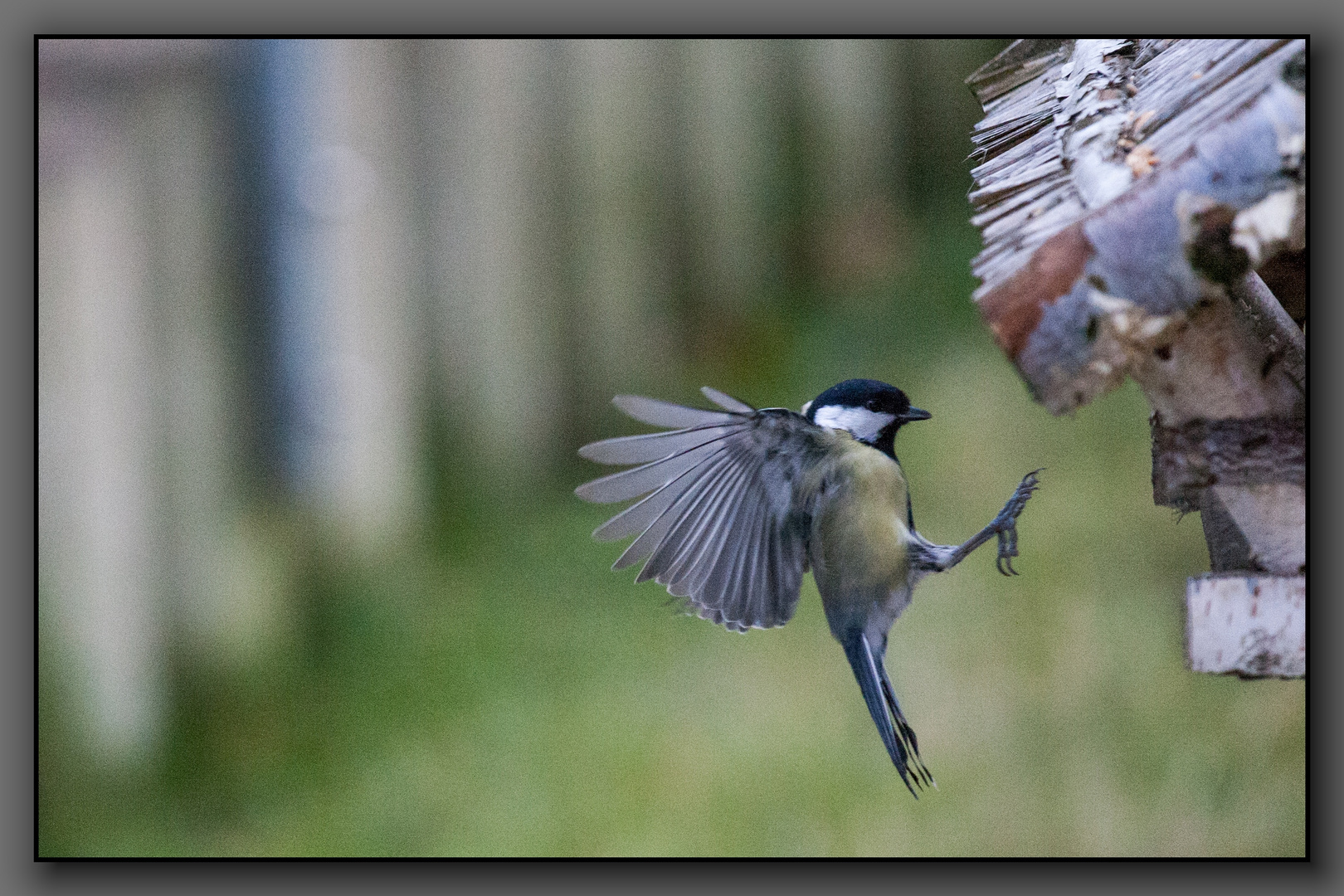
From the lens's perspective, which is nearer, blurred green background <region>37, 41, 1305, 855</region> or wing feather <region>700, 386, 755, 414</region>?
wing feather <region>700, 386, 755, 414</region>

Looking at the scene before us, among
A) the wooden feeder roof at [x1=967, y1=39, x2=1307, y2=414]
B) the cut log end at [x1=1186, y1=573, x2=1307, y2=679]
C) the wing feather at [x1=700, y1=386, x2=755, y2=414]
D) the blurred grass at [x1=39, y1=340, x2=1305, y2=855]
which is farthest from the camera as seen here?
the blurred grass at [x1=39, y1=340, x2=1305, y2=855]

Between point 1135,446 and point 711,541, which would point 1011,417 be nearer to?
point 1135,446

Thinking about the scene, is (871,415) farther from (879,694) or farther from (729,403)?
(879,694)

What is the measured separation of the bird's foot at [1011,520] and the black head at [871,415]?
0.13 metres

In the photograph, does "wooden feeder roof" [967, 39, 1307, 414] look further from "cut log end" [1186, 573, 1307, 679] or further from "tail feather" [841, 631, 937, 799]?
"tail feather" [841, 631, 937, 799]

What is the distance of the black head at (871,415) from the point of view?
1080 mm

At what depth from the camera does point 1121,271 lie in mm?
769

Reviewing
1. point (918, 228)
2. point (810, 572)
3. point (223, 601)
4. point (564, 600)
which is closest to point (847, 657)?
point (810, 572)

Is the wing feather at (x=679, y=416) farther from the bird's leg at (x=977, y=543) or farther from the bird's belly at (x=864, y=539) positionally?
the bird's leg at (x=977, y=543)

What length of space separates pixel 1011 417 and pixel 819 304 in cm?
27

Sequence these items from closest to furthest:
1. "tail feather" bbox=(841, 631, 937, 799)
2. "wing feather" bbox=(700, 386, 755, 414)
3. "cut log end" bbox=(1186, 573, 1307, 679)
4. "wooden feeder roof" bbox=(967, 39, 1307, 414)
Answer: "wooden feeder roof" bbox=(967, 39, 1307, 414)
"cut log end" bbox=(1186, 573, 1307, 679)
"wing feather" bbox=(700, 386, 755, 414)
"tail feather" bbox=(841, 631, 937, 799)

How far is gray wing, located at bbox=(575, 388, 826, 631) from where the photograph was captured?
104cm

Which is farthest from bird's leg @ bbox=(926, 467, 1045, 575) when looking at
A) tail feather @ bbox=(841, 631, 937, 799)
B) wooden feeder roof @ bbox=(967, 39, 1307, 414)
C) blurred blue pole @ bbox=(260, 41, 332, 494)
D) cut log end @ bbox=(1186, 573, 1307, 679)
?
blurred blue pole @ bbox=(260, 41, 332, 494)

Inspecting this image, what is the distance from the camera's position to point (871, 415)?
1.08 m
